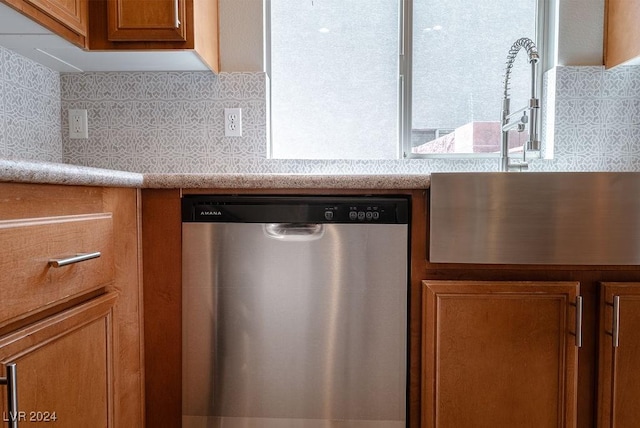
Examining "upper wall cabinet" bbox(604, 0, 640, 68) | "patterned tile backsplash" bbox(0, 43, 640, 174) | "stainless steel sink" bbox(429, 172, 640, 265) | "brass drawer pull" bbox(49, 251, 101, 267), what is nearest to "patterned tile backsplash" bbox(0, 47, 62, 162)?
"patterned tile backsplash" bbox(0, 43, 640, 174)

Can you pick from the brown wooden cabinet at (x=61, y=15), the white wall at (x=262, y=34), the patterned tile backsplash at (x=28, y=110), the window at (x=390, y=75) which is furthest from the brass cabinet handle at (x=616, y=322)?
the patterned tile backsplash at (x=28, y=110)

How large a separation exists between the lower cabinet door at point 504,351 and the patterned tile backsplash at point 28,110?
1.33 metres

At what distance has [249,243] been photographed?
1.15m

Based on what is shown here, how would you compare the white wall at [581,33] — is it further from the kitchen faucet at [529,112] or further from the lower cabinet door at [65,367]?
the lower cabinet door at [65,367]

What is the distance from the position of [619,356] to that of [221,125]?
1.44m

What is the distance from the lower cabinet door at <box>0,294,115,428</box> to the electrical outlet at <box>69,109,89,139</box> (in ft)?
3.22

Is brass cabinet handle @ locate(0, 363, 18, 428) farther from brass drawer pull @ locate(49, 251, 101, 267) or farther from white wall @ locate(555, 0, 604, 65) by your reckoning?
white wall @ locate(555, 0, 604, 65)

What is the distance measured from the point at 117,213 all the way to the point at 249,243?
31cm

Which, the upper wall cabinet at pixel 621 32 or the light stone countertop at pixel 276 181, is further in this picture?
the upper wall cabinet at pixel 621 32

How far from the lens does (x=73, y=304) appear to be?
90 cm

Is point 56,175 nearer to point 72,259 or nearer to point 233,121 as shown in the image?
point 72,259

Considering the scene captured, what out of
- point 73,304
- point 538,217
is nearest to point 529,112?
point 538,217

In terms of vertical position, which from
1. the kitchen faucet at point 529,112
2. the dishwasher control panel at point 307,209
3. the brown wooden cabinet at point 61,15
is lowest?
the dishwasher control panel at point 307,209

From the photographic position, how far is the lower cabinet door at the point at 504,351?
110 centimetres
